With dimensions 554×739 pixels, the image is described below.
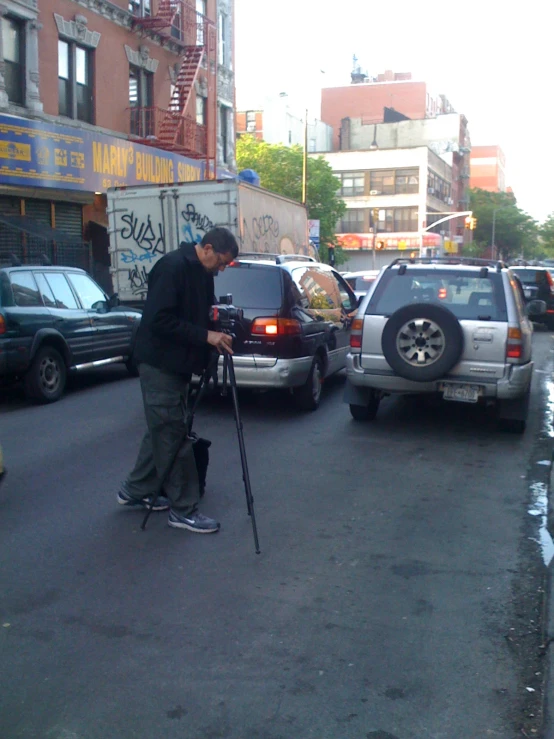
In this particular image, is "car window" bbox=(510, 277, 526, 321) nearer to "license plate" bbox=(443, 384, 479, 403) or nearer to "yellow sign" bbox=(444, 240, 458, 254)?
"license plate" bbox=(443, 384, 479, 403)

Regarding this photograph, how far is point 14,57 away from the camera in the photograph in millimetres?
19016

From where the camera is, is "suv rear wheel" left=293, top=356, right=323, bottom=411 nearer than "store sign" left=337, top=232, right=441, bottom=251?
Yes

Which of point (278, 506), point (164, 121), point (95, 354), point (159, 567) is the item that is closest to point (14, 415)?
point (95, 354)

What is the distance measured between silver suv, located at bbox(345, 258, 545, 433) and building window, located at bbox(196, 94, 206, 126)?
796 inches

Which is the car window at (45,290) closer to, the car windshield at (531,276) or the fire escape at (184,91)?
the fire escape at (184,91)

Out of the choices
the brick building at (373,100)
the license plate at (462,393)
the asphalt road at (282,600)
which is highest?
the brick building at (373,100)

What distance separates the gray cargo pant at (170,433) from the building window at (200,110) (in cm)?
2336

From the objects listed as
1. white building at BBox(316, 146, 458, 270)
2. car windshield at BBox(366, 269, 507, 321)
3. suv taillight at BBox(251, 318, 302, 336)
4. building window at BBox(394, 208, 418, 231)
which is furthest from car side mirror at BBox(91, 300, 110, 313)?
building window at BBox(394, 208, 418, 231)

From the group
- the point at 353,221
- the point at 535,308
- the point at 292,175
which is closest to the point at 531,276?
the point at 535,308

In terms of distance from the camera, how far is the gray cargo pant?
543cm

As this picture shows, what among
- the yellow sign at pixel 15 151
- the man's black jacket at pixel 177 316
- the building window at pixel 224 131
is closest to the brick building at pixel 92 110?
the yellow sign at pixel 15 151

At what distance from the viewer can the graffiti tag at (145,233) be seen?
1466 centimetres

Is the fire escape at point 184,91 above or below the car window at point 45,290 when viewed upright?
above

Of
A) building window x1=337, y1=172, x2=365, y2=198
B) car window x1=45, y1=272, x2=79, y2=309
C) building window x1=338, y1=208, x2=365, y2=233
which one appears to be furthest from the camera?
building window x1=337, y1=172, x2=365, y2=198
